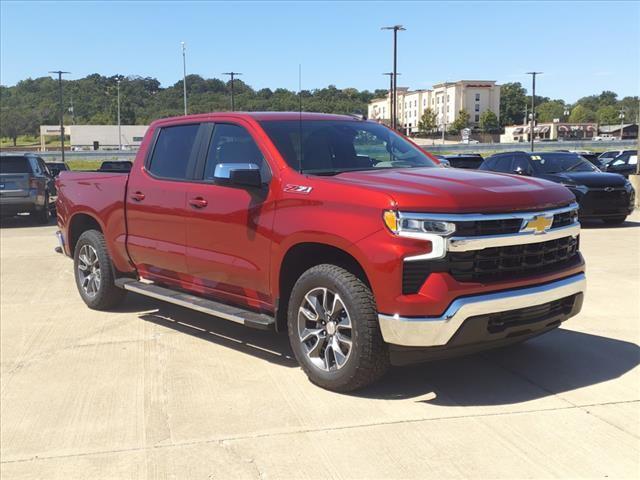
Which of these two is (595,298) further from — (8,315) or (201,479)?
(8,315)

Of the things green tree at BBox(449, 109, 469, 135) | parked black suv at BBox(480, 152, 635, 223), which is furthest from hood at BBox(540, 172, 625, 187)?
green tree at BBox(449, 109, 469, 135)

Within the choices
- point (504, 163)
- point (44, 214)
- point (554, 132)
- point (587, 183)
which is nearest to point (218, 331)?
point (587, 183)

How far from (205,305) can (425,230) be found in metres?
2.17

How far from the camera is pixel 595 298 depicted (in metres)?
7.19

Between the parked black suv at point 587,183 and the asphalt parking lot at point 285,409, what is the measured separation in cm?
757

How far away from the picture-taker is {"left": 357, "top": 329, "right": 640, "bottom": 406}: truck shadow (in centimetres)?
447

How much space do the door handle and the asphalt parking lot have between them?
123cm

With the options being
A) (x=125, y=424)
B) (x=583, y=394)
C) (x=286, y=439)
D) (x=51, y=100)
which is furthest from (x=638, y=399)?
(x=51, y=100)

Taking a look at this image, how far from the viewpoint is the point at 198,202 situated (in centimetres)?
544

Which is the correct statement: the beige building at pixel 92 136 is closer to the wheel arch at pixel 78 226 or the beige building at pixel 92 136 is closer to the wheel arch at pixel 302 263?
the wheel arch at pixel 78 226

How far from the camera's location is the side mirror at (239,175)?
188 inches

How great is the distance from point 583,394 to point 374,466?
5.82 feet

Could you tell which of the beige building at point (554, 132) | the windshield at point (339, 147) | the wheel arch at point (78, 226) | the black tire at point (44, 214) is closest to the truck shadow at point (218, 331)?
the wheel arch at point (78, 226)

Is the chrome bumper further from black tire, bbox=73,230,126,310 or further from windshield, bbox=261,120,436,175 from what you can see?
black tire, bbox=73,230,126,310
